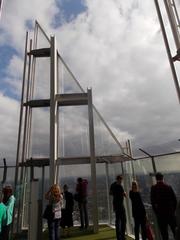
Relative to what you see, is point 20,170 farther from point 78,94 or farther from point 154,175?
point 154,175

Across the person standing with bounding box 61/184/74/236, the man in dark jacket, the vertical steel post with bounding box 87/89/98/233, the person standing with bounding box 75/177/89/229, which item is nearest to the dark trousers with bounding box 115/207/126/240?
the man in dark jacket

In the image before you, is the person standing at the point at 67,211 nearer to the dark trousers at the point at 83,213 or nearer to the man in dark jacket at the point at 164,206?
the dark trousers at the point at 83,213

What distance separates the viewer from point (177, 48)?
12.5 feet

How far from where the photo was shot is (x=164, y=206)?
5.33 metres

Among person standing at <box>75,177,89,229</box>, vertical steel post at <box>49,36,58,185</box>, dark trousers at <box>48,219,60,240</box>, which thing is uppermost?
vertical steel post at <box>49,36,58,185</box>

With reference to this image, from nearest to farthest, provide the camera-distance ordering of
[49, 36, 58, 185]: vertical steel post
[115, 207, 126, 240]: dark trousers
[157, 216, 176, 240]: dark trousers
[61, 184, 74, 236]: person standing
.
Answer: [157, 216, 176, 240]: dark trousers, [115, 207, 126, 240]: dark trousers, [61, 184, 74, 236]: person standing, [49, 36, 58, 185]: vertical steel post

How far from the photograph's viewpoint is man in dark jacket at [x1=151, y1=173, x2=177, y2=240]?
5.25m

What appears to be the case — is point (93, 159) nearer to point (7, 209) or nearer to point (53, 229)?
point (53, 229)

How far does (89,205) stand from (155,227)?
13.8 ft

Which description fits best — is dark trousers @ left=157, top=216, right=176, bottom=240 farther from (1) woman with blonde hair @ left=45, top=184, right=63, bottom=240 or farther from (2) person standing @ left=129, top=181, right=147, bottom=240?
(1) woman with blonde hair @ left=45, top=184, right=63, bottom=240

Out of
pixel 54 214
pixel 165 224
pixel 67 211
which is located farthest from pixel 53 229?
pixel 67 211

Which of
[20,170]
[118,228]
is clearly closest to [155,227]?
[118,228]

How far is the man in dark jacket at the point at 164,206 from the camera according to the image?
207 inches

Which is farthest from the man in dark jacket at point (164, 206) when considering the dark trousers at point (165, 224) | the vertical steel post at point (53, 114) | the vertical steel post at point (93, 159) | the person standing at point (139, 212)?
the vertical steel post at point (53, 114)
